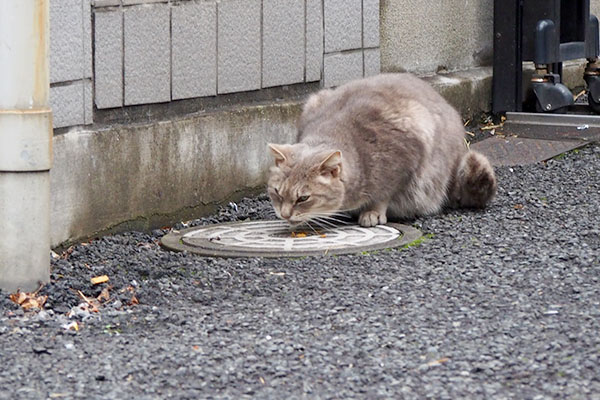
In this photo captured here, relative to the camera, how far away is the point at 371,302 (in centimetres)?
432

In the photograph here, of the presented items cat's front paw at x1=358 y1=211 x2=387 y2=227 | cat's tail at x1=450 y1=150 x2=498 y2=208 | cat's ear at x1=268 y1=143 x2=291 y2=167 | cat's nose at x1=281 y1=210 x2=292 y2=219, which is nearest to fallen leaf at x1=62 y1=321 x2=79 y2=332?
cat's nose at x1=281 y1=210 x2=292 y2=219

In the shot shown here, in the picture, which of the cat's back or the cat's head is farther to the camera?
the cat's back

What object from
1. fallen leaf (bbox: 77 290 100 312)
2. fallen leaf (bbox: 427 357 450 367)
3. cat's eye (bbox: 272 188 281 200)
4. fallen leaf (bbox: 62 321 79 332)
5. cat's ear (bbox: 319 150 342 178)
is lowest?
fallen leaf (bbox: 427 357 450 367)

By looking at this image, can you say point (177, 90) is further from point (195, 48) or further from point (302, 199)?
point (302, 199)

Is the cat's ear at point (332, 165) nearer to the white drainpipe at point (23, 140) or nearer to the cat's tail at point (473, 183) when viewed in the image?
the cat's tail at point (473, 183)

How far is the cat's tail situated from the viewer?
19.9 feet

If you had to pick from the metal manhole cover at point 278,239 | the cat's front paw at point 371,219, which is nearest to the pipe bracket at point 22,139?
the metal manhole cover at point 278,239

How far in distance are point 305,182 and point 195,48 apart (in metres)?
1.02

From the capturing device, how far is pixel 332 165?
545 cm

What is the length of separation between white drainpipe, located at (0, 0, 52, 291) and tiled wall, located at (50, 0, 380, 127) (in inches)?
32.5

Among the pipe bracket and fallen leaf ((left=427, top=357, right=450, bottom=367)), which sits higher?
the pipe bracket

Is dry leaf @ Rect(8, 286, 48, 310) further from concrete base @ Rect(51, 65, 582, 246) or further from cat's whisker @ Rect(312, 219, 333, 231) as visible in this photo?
cat's whisker @ Rect(312, 219, 333, 231)

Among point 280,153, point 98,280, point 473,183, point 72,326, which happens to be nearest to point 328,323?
point 72,326

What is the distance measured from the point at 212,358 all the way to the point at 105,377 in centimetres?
37
